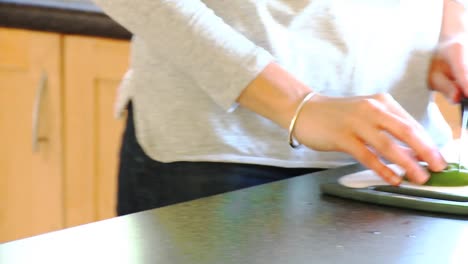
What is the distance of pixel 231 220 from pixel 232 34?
10.5 inches

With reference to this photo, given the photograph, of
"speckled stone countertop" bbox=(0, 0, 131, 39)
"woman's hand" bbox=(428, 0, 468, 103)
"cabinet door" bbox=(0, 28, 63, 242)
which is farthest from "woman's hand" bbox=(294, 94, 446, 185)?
"cabinet door" bbox=(0, 28, 63, 242)

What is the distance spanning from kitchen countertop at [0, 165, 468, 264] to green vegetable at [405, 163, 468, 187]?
0.21 ft

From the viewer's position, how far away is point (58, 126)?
68.4 inches

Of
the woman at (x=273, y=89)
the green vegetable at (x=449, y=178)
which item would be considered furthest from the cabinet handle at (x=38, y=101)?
the green vegetable at (x=449, y=178)

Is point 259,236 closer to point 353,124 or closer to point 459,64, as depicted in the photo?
point 353,124

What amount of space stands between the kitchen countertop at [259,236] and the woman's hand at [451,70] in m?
0.31

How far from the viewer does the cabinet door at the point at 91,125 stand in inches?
65.1

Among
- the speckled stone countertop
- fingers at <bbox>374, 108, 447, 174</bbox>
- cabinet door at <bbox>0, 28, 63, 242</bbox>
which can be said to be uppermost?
fingers at <bbox>374, 108, 447, 174</bbox>

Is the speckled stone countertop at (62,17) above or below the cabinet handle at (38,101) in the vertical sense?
above

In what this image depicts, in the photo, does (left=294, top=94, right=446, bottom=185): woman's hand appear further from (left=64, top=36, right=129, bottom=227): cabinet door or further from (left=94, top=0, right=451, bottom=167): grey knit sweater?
(left=64, top=36, right=129, bottom=227): cabinet door

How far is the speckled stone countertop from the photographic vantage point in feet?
5.28

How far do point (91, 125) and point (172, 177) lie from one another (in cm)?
94

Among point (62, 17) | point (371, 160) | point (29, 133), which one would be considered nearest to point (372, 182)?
point (371, 160)

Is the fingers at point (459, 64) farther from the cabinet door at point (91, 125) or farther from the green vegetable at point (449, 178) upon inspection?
the cabinet door at point (91, 125)
